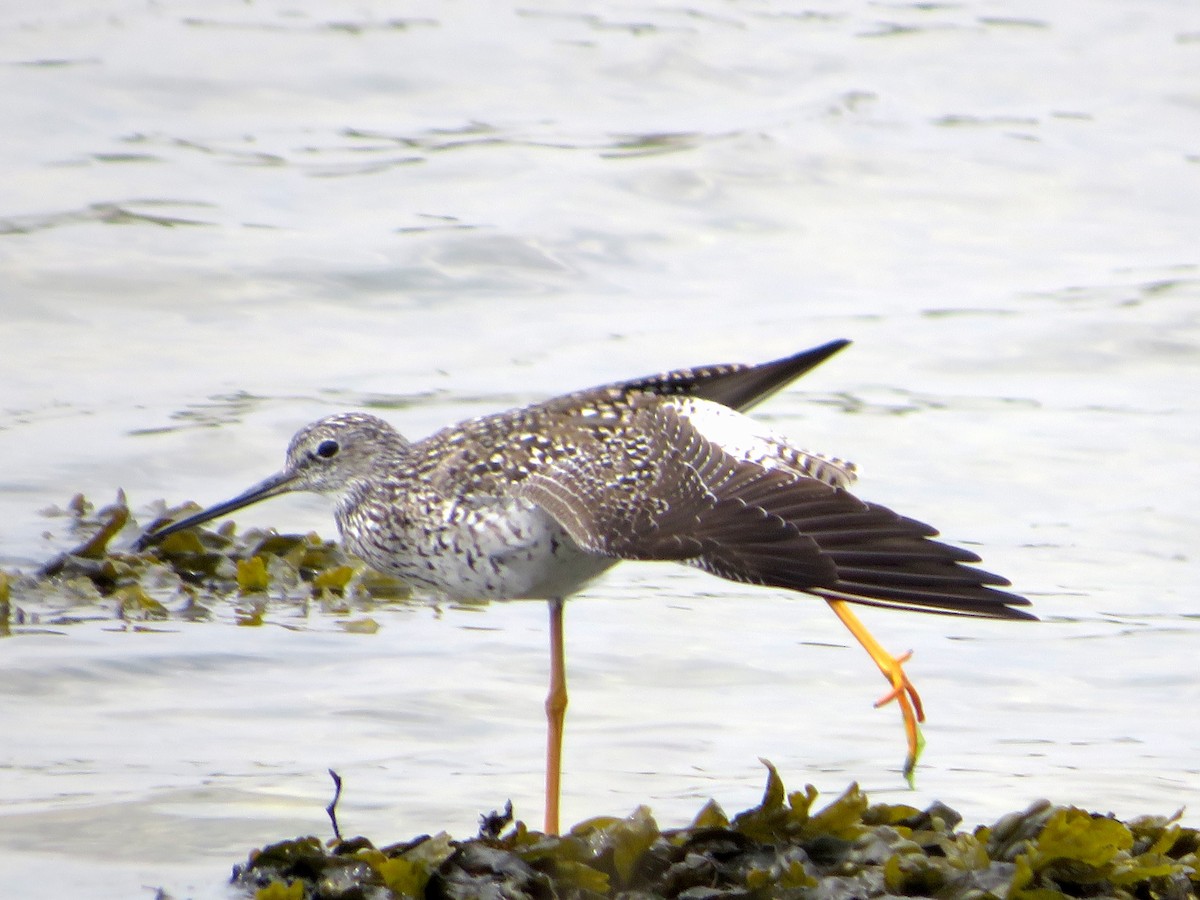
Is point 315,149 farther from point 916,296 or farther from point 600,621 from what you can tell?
point 600,621

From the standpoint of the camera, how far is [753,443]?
235 inches

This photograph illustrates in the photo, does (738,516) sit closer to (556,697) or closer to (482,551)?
(482,551)

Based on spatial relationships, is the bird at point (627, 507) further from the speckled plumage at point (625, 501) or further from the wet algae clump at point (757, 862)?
the wet algae clump at point (757, 862)

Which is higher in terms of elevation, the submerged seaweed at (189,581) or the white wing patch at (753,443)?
the white wing patch at (753,443)

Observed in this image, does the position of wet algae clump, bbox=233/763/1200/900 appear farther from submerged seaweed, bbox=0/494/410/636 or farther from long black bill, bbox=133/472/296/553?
submerged seaweed, bbox=0/494/410/636

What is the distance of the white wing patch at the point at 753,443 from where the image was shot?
5.83m

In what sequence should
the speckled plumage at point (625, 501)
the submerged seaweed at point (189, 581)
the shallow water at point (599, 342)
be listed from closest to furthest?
1. the speckled plumage at point (625, 501)
2. the shallow water at point (599, 342)
3. the submerged seaweed at point (189, 581)

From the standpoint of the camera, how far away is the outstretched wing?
484 cm

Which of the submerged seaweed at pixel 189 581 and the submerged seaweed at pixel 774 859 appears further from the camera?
the submerged seaweed at pixel 189 581

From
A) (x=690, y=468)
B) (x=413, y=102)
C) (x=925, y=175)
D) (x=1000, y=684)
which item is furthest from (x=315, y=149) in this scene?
(x=690, y=468)

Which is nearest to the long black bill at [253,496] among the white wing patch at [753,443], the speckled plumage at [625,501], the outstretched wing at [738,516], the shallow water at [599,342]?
the speckled plumage at [625,501]

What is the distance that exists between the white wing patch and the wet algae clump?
3.43ft

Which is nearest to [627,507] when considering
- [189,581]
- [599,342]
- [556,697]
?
[556,697]

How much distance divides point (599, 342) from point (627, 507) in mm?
6764
